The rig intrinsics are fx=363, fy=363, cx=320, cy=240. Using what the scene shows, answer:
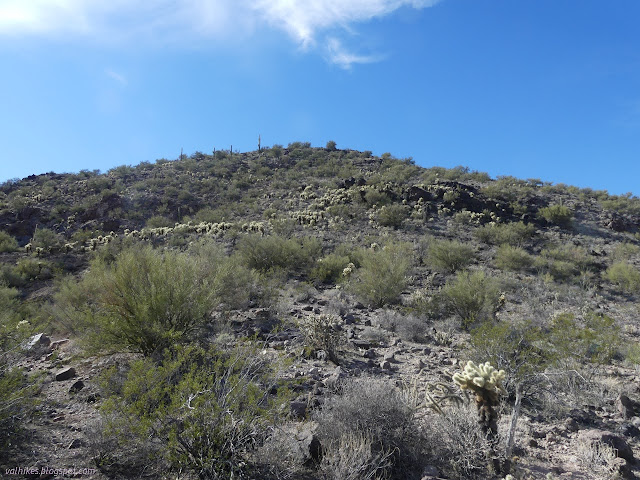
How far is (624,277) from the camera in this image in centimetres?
1502

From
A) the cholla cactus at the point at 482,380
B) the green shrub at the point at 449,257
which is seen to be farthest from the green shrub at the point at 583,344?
the green shrub at the point at 449,257

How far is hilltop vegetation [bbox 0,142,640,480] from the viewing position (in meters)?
3.38

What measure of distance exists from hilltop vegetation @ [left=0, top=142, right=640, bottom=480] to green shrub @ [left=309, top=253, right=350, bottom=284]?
0.10 meters

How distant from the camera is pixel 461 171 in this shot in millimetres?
33844

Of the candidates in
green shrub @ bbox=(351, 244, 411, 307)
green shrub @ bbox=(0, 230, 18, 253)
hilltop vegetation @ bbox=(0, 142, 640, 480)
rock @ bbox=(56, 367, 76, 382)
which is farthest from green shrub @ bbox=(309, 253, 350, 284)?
green shrub @ bbox=(0, 230, 18, 253)

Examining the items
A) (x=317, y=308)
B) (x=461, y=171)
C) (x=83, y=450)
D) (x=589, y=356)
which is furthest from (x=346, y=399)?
(x=461, y=171)

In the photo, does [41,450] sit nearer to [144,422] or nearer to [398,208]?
[144,422]

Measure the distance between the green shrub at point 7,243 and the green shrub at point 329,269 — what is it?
17991 millimetres

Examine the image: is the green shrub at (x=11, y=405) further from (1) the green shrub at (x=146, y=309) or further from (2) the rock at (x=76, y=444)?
(1) the green shrub at (x=146, y=309)

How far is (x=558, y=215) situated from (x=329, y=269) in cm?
1677

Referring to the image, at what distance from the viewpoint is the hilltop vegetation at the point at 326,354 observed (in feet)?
11.1

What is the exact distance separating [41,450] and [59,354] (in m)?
3.82

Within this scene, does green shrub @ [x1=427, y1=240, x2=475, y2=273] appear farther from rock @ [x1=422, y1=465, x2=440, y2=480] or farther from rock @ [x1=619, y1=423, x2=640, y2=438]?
rock @ [x1=422, y1=465, x2=440, y2=480]

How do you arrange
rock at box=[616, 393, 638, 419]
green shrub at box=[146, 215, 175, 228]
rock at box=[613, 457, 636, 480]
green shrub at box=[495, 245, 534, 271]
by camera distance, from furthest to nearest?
green shrub at box=[146, 215, 175, 228]
green shrub at box=[495, 245, 534, 271]
rock at box=[616, 393, 638, 419]
rock at box=[613, 457, 636, 480]
